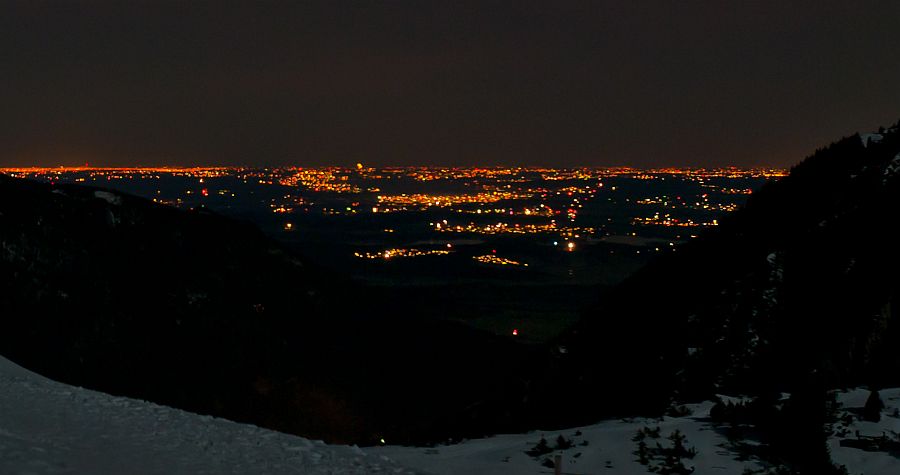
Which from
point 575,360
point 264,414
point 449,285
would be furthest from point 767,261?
point 449,285

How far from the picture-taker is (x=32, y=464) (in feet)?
47.3

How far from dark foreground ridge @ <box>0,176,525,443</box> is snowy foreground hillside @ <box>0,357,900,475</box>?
6266cm

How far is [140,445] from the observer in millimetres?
17109

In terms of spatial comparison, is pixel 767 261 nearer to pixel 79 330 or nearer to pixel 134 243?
pixel 79 330

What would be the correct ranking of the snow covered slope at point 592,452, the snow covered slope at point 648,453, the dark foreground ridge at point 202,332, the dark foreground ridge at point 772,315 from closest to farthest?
the snow covered slope at point 648,453
the snow covered slope at point 592,452
the dark foreground ridge at point 772,315
the dark foreground ridge at point 202,332

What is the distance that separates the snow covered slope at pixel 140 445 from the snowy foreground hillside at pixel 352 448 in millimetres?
22

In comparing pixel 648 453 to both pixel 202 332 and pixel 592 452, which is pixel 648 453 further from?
pixel 202 332

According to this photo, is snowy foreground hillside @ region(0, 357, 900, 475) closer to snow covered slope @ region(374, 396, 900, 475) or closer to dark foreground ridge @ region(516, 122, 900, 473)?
snow covered slope @ region(374, 396, 900, 475)

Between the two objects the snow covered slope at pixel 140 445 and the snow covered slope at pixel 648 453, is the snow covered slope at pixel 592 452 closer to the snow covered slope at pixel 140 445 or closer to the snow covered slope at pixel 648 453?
the snow covered slope at pixel 648 453

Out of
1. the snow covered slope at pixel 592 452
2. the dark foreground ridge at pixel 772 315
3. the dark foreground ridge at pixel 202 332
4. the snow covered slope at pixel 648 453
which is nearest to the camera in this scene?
the snow covered slope at pixel 648 453

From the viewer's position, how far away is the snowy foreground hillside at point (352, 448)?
50.2 ft

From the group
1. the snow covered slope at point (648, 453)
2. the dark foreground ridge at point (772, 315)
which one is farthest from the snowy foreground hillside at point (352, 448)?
the dark foreground ridge at point (772, 315)

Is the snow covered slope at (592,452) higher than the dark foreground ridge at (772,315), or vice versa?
the dark foreground ridge at (772,315)

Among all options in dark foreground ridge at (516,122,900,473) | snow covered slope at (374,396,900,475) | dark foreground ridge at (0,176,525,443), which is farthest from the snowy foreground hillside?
dark foreground ridge at (0,176,525,443)
